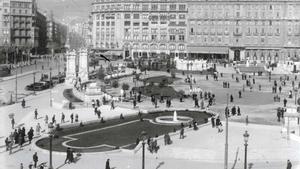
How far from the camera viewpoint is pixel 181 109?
49.5 m

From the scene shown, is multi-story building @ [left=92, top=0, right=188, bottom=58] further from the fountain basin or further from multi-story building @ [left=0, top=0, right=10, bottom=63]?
the fountain basin

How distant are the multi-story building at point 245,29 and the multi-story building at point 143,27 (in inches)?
299

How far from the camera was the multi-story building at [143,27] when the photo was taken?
133 metres

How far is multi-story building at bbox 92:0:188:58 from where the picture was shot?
13300cm

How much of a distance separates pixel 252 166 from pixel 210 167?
2.64 metres

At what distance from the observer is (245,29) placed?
12269 cm

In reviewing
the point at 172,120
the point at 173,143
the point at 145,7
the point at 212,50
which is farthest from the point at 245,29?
the point at 173,143

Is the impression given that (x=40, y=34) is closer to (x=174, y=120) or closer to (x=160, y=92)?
(x=160, y=92)

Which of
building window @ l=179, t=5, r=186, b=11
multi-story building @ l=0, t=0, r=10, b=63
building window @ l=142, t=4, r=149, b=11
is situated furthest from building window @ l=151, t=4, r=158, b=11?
multi-story building @ l=0, t=0, r=10, b=63

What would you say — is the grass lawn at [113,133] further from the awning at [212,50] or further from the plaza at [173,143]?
the awning at [212,50]

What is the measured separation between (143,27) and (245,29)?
3086 cm

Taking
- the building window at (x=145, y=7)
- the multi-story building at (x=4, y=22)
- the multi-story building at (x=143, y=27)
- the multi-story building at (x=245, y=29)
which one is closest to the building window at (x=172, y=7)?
the multi-story building at (x=143, y=27)

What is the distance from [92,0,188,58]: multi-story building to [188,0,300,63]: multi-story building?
24.9ft

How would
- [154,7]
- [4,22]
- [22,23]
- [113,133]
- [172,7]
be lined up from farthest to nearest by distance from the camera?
1. [154,7]
2. [172,7]
3. [22,23]
4. [4,22]
5. [113,133]
